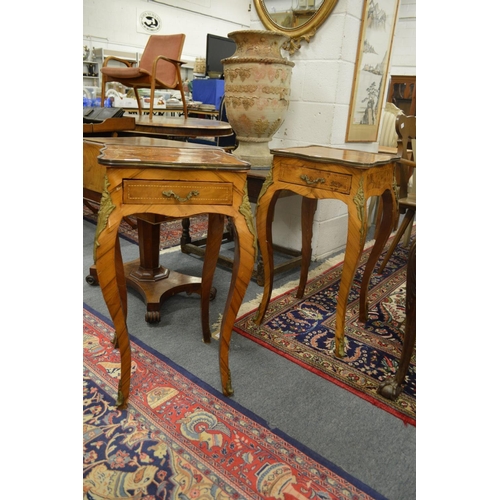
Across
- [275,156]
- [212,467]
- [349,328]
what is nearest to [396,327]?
[349,328]

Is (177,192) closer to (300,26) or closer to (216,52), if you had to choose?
(300,26)

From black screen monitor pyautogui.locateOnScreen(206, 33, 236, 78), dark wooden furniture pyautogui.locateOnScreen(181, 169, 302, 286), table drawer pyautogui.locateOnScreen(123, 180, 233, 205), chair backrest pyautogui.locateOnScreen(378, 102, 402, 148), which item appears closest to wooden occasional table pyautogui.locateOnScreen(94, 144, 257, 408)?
table drawer pyautogui.locateOnScreen(123, 180, 233, 205)

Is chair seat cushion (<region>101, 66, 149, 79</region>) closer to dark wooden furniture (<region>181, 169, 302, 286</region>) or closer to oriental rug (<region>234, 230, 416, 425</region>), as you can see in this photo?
dark wooden furniture (<region>181, 169, 302, 286</region>)

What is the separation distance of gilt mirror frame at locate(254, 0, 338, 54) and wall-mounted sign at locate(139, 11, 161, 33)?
6.92m

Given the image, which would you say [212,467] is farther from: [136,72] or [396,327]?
[136,72]

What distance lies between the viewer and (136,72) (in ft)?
11.3

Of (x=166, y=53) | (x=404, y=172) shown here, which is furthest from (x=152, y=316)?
(x=166, y=53)

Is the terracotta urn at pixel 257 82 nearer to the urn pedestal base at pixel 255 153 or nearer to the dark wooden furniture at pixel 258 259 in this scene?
the urn pedestal base at pixel 255 153

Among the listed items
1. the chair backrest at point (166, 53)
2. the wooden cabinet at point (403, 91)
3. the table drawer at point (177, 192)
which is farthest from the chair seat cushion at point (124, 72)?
the wooden cabinet at point (403, 91)

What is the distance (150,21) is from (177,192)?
28.6ft

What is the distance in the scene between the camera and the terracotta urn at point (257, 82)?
2.07m

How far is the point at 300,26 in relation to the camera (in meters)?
2.41

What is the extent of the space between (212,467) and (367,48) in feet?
7.89

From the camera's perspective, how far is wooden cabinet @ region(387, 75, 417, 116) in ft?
24.6
